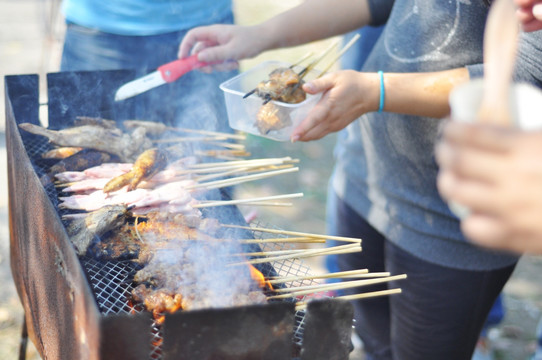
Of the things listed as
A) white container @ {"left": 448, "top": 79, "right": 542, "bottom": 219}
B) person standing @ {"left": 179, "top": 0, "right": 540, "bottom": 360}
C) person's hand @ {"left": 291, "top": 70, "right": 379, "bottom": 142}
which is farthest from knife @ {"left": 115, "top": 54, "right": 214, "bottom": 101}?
white container @ {"left": 448, "top": 79, "right": 542, "bottom": 219}

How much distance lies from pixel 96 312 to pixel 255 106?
1.44m

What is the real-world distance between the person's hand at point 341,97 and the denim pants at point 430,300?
0.90 meters

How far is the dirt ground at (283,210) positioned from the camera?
4.00 meters

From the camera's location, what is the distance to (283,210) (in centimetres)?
552

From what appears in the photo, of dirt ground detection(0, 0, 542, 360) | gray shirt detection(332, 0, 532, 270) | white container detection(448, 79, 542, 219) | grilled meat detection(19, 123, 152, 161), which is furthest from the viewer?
dirt ground detection(0, 0, 542, 360)

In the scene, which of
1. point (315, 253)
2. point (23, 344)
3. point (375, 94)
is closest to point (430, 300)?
point (315, 253)

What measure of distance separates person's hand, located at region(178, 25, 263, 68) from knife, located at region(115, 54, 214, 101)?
0.08m

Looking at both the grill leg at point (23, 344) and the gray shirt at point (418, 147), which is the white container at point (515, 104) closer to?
the gray shirt at point (418, 147)

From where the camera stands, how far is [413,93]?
87.7 inches

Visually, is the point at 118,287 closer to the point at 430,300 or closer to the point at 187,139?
the point at 187,139

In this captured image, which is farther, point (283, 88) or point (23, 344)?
point (23, 344)

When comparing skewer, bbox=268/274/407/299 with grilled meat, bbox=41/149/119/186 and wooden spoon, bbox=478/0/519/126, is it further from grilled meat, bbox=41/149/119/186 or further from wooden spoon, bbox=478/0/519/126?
grilled meat, bbox=41/149/119/186

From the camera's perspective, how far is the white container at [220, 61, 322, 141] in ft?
8.07

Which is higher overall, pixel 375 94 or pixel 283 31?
pixel 283 31
